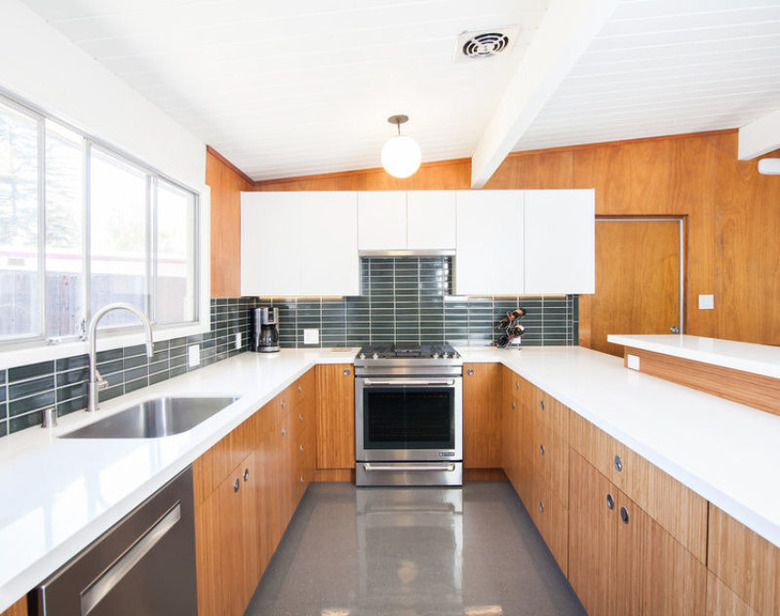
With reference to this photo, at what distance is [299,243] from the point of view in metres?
3.14

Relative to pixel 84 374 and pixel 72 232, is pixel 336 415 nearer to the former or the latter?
pixel 84 374

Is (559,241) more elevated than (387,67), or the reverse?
(387,67)

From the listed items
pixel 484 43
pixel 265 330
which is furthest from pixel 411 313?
pixel 484 43

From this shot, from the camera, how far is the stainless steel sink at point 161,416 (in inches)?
64.0

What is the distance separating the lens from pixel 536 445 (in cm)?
227

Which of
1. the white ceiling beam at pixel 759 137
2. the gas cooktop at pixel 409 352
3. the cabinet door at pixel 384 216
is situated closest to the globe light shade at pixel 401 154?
the cabinet door at pixel 384 216

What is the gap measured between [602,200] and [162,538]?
11.4 ft

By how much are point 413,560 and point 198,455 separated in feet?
4.47

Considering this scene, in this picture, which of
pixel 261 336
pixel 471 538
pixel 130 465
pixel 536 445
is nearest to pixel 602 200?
pixel 536 445

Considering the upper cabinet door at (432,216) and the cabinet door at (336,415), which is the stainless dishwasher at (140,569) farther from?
the upper cabinet door at (432,216)

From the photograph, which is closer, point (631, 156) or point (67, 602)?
point (67, 602)

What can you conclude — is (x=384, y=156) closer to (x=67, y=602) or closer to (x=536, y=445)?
(x=536, y=445)

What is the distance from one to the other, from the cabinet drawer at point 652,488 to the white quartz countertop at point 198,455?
0.05 m

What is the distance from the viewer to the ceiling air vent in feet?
5.67
